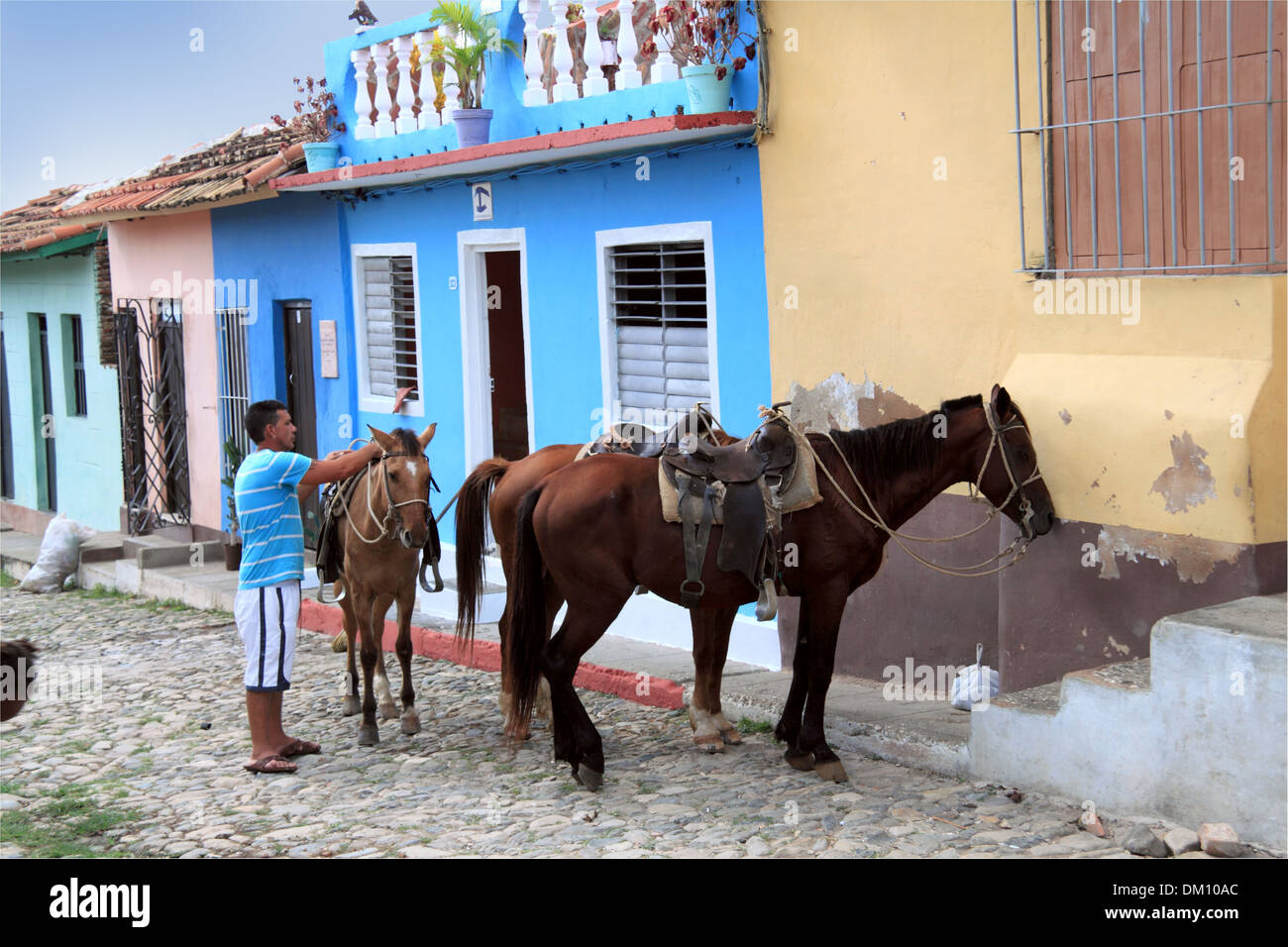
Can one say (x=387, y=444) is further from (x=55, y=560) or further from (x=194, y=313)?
(x=55, y=560)

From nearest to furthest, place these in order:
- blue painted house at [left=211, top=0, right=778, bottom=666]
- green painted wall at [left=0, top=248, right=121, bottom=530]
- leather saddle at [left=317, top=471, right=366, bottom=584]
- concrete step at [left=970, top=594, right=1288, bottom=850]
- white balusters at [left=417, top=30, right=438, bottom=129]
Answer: concrete step at [left=970, top=594, right=1288, bottom=850] < leather saddle at [left=317, top=471, right=366, bottom=584] < blue painted house at [left=211, top=0, right=778, bottom=666] < white balusters at [left=417, top=30, right=438, bottom=129] < green painted wall at [left=0, top=248, right=121, bottom=530]

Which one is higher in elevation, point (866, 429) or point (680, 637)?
point (866, 429)

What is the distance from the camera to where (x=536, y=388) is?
1140cm

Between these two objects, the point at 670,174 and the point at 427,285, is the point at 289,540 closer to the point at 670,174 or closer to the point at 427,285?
the point at 670,174

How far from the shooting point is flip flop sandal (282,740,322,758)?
7883 millimetres

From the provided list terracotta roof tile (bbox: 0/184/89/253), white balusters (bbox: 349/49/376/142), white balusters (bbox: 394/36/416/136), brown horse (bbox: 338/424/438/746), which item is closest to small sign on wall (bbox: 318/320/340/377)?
white balusters (bbox: 349/49/376/142)

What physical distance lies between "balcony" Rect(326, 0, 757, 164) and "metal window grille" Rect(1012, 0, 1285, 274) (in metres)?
2.43

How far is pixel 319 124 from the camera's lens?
13.6 m

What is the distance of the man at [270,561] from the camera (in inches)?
300

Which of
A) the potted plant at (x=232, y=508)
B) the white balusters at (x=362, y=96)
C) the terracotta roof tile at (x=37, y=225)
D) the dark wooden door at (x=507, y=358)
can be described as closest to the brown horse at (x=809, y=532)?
the dark wooden door at (x=507, y=358)

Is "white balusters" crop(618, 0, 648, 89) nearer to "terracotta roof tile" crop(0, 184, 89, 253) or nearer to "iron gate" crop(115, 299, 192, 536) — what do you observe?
"iron gate" crop(115, 299, 192, 536)

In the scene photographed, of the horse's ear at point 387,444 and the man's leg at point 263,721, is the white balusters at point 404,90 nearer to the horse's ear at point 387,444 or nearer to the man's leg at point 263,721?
the horse's ear at point 387,444

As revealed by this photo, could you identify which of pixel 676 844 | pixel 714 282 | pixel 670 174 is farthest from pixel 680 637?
pixel 676 844

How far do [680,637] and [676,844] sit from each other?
3821 millimetres
